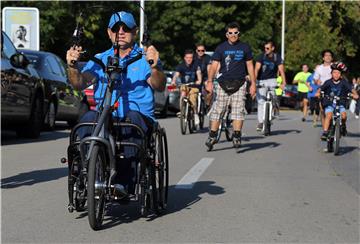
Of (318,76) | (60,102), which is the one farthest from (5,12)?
(318,76)

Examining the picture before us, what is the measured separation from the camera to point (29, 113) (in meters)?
14.1

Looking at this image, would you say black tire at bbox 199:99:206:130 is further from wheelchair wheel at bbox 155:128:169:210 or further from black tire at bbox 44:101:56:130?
wheelchair wheel at bbox 155:128:169:210

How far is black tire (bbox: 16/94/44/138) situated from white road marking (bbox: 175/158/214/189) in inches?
159

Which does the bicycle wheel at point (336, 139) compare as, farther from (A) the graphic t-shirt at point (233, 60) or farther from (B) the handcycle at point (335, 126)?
(A) the graphic t-shirt at point (233, 60)

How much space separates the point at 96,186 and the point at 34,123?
890 cm

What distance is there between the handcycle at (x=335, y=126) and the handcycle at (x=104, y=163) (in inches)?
270

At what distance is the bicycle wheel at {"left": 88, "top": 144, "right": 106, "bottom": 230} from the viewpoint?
232 inches

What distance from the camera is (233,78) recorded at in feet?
41.9

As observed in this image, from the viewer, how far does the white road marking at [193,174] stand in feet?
29.6

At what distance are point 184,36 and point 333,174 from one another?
35.1m

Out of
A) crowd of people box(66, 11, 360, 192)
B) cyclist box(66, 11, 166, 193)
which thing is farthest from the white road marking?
cyclist box(66, 11, 166, 193)

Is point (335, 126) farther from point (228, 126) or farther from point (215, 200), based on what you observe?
point (215, 200)

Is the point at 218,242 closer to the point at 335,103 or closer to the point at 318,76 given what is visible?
the point at 335,103

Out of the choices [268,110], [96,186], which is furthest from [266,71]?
[96,186]
